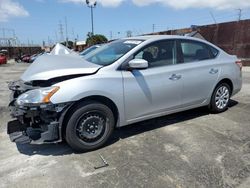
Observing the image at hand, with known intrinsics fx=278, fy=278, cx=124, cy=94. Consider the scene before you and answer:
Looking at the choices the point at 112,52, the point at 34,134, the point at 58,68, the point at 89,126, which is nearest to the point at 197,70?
the point at 112,52

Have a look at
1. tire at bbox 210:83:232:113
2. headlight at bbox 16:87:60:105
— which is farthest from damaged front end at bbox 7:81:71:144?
tire at bbox 210:83:232:113

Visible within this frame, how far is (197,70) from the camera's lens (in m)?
5.09

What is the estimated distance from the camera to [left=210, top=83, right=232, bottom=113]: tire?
5562 mm

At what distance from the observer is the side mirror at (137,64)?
164 inches

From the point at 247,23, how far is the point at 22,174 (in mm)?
17245

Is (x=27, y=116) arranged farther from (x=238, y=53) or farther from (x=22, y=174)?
(x=238, y=53)

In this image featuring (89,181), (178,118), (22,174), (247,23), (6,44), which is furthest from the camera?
(6,44)

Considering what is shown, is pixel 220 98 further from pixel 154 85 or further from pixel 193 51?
pixel 154 85

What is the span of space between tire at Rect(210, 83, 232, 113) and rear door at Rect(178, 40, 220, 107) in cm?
20

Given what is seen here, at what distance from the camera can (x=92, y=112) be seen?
12.9 feet

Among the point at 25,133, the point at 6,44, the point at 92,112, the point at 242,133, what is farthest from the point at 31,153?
the point at 6,44

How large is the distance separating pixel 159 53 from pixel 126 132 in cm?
147

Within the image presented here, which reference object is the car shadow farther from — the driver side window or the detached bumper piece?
the driver side window

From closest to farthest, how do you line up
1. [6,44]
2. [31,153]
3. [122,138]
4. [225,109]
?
[31,153] < [122,138] < [225,109] < [6,44]
